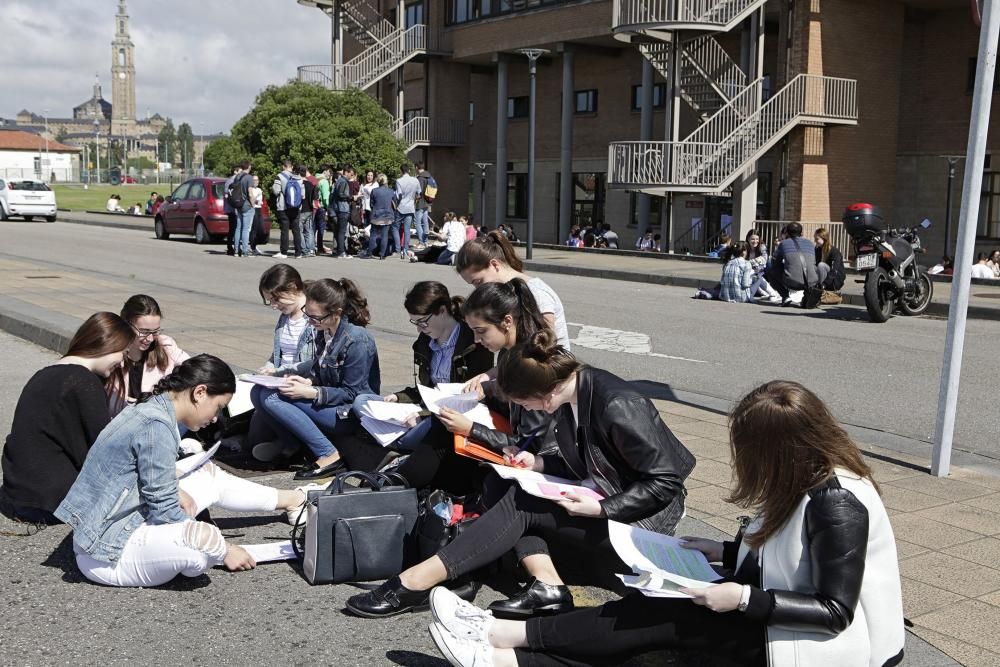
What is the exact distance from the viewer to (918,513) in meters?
5.50

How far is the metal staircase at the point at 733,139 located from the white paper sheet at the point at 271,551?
74.9ft

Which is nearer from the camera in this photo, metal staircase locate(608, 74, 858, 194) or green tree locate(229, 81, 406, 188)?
metal staircase locate(608, 74, 858, 194)

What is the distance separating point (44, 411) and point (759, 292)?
44.2 feet

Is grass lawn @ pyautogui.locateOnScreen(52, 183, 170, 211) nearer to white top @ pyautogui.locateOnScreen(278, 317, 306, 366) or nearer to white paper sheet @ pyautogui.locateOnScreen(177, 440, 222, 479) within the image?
white top @ pyautogui.locateOnScreen(278, 317, 306, 366)

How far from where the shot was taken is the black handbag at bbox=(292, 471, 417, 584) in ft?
14.9

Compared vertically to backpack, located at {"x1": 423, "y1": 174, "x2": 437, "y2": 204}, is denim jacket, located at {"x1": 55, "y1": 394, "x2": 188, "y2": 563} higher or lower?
lower

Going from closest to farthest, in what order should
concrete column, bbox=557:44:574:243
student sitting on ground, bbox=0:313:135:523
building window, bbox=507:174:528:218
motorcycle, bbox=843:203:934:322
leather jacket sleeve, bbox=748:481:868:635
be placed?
leather jacket sleeve, bbox=748:481:868:635 < student sitting on ground, bbox=0:313:135:523 < motorcycle, bbox=843:203:934:322 < concrete column, bbox=557:44:574:243 < building window, bbox=507:174:528:218

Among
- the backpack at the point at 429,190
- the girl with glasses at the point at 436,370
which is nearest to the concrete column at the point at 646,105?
the backpack at the point at 429,190

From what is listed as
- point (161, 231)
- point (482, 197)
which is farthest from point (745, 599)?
point (482, 197)

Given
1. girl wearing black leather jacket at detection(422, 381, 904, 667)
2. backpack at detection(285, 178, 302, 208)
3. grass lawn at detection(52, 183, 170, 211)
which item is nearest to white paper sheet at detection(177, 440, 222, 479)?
girl wearing black leather jacket at detection(422, 381, 904, 667)

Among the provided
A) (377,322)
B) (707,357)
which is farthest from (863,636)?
(377,322)

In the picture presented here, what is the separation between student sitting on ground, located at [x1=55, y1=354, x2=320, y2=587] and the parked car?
2169cm

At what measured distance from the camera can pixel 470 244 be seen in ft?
20.2

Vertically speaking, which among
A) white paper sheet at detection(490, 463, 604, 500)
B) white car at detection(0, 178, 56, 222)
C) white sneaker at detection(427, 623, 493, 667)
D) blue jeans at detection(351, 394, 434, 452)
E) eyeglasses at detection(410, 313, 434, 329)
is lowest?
white sneaker at detection(427, 623, 493, 667)
